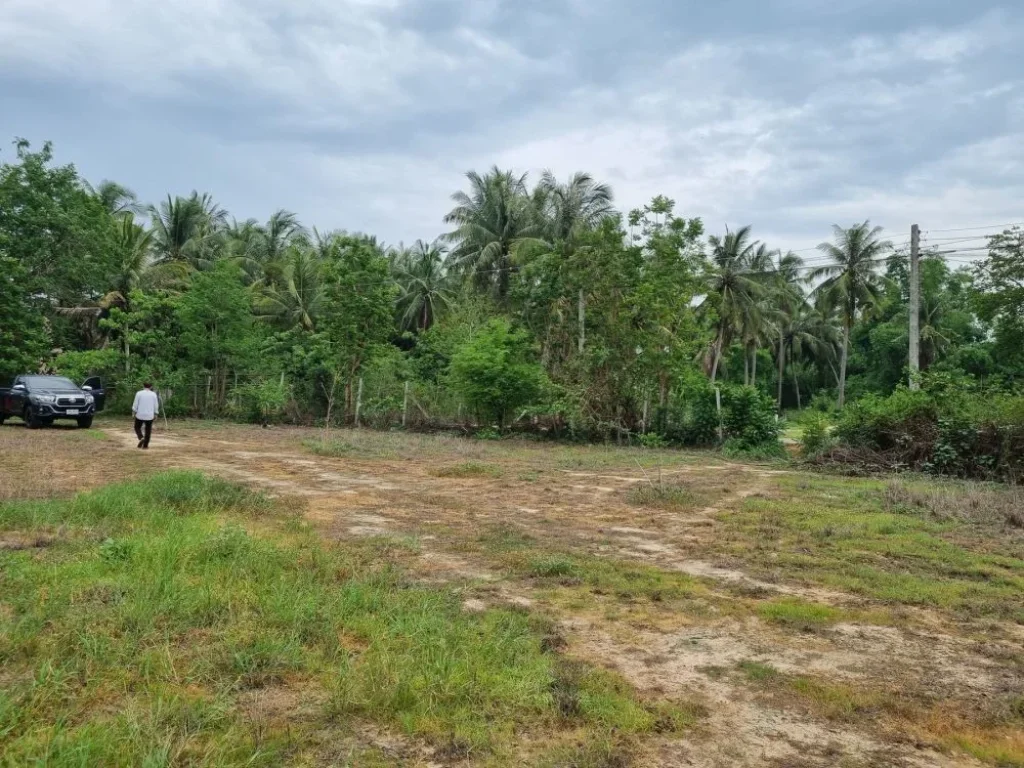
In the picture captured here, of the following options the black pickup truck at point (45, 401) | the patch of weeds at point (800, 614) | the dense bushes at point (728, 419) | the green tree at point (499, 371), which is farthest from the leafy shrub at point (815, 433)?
the black pickup truck at point (45, 401)

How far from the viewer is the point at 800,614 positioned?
15.6ft

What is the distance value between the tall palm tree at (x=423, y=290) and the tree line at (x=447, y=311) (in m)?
0.76

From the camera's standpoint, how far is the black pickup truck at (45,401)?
1773 cm

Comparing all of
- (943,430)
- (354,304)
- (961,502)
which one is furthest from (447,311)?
(961,502)

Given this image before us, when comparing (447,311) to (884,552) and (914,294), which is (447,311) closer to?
(914,294)

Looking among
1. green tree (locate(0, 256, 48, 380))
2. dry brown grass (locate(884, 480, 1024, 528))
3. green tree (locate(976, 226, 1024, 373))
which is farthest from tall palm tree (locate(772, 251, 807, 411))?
green tree (locate(0, 256, 48, 380))

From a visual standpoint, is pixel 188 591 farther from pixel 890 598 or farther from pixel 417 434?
pixel 417 434

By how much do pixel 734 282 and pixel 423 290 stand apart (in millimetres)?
15647

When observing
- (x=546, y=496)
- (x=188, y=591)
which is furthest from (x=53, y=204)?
(x=188, y=591)

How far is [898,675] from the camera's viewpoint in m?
3.80

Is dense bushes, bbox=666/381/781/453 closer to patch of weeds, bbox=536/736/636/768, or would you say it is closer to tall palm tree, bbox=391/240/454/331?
patch of weeds, bbox=536/736/636/768

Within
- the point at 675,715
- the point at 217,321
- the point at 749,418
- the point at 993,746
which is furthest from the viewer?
the point at 217,321

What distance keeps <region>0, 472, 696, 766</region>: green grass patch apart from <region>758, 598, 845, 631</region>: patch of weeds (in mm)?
1580

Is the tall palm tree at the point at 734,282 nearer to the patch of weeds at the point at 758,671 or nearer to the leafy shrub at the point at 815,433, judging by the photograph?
the leafy shrub at the point at 815,433
